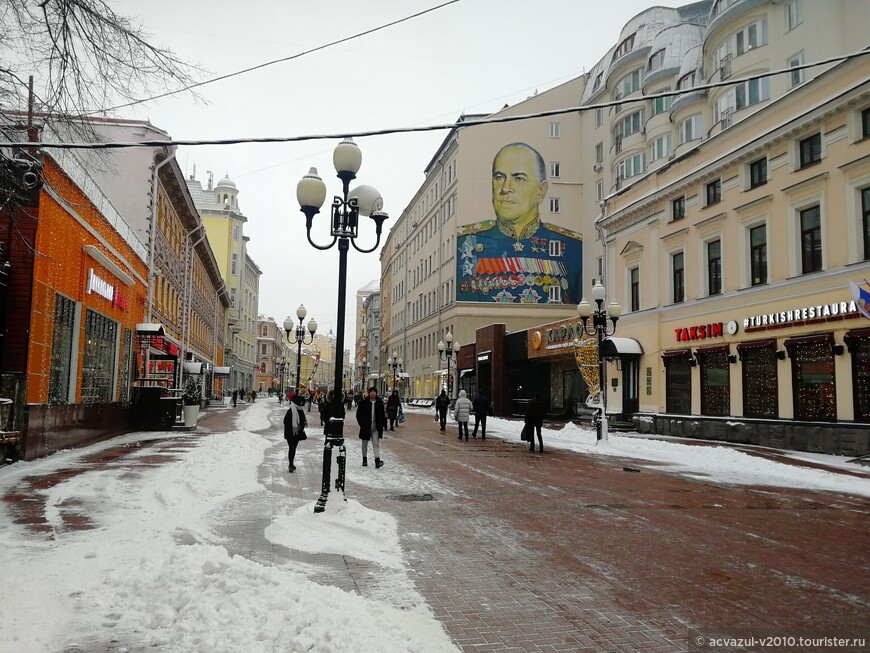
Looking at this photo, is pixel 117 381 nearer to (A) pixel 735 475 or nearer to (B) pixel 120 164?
(B) pixel 120 164

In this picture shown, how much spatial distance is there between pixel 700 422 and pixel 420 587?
20.3m

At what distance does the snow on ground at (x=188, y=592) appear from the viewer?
4.47 metres

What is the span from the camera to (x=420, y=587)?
5.98 m

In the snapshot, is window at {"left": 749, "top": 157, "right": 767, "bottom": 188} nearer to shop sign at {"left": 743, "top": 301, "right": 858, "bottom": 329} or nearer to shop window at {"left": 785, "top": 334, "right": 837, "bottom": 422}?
shop sign at {"left": 743, "top": 301, "right": 858, "bottom": 329}

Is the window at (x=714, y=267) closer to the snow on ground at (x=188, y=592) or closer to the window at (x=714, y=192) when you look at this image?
the window at (x=714, y=192)

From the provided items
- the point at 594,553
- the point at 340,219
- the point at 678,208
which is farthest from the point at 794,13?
the point at 594,553

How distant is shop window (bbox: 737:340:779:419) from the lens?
21125 mm

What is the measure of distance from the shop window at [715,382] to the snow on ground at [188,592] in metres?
17.7

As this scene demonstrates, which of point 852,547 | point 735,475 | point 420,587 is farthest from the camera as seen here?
point 735,475

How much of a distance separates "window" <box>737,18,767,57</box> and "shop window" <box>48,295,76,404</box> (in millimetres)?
30597

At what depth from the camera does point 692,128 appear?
3894 cm

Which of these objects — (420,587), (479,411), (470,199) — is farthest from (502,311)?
(420,587)

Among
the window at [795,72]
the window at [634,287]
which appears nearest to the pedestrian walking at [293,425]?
the window at [634,287]

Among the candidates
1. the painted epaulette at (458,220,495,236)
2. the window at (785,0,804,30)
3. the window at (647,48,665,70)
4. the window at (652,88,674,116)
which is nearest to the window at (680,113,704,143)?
the window at (652,88,674,116)
